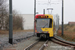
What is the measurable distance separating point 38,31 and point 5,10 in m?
15.5

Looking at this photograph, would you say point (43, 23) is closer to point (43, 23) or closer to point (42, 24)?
point (43, 23)

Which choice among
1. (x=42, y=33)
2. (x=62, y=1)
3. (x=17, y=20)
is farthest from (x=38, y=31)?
(x=17, y=20)

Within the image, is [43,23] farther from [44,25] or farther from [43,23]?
[44,25]

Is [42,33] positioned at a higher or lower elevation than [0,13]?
lower

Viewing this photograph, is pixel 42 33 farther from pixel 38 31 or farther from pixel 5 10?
pixel 5 10

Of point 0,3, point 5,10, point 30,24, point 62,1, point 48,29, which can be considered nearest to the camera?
point 48,29

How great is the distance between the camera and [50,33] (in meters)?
17.4

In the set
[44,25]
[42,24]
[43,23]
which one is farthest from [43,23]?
[44,25]

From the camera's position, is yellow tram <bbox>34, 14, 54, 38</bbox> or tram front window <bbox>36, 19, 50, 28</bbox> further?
tram front window <bbox>36, 19, 50, 28</bbox>

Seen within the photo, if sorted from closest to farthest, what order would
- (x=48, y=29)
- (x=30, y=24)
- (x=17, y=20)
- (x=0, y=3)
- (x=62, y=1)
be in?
(x=48, y=29), (x=62, y=1), (x=0, y=3), (x=17, y=20), (x=30, y=24)

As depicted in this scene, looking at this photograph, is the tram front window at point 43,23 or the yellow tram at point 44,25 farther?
the tram front window at point 43,23

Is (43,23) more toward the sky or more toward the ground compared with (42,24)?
more toward the sky

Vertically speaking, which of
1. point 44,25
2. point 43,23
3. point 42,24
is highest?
point 43,23

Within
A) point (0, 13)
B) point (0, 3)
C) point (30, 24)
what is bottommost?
point (30, 24)
